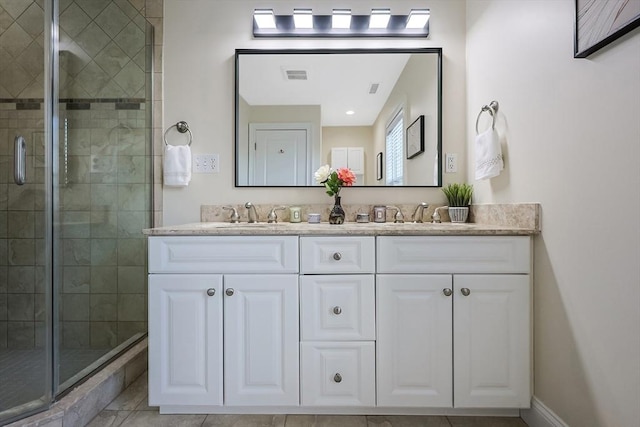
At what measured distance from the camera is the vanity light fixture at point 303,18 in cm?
186

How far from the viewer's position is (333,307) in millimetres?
1346

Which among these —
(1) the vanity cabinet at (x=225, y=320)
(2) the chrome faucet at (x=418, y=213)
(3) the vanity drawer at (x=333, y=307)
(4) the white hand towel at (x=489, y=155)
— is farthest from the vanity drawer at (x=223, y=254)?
(4) the white hand towel at (x=489, y=155)

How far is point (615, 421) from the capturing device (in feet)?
3.22

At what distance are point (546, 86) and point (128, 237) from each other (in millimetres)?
2109

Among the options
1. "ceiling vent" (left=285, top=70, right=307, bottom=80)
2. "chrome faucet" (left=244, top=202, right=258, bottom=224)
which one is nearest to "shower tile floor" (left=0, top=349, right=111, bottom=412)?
"chrome faucet" (left=244, top=202, right=258, bottom=224)

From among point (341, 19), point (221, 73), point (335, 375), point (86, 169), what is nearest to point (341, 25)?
point (341, 19)

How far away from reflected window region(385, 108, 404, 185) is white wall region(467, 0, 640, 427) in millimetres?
516

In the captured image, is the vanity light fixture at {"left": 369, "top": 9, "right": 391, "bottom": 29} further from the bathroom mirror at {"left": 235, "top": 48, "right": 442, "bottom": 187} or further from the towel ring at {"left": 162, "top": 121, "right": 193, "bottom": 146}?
the towel ring at {"left": 162, "top": 121, "right": 193, "bottom": 146}

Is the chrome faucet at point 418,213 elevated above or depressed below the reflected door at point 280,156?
below

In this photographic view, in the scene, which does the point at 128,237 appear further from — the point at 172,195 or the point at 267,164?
the point at 267,164

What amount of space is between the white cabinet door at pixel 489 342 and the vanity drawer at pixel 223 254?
0.72m

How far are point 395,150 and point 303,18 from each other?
0.90 meters

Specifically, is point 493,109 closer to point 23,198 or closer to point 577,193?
point 577,193

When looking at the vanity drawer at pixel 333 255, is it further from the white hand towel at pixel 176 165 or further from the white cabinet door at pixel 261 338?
the white hand towel at pixel 176 165
